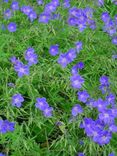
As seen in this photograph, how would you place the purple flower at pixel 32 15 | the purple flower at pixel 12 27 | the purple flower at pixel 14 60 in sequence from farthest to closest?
the purple flower at pixel 32 15 → the purple flower at pixel 12 27 → the purple flower at pixel 14 60

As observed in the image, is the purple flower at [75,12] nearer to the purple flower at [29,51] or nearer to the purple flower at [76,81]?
the purple flower at [29,51]

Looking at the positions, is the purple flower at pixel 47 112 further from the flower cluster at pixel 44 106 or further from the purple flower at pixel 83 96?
the purple flower at pixel 83 96

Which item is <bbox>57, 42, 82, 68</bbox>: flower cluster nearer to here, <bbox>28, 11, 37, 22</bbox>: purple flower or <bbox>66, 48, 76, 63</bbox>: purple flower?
<bbox>66, 48, 76, 63</bbox>: purple flower

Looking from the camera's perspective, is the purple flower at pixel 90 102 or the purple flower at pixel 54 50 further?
the purple flower at pixel 54 50

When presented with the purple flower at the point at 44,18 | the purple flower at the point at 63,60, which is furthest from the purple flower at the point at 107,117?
the purple flower at the point at 44,18

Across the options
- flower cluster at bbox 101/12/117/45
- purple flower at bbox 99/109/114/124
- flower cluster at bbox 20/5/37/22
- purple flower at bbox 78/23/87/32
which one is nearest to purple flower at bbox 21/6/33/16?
flower cluster at bbox 20/5/37/22

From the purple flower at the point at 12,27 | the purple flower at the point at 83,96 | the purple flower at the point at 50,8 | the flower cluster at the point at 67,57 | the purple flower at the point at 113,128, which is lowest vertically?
the purple flower at the point at 113,128

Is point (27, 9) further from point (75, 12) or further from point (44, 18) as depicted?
point (75, 12)

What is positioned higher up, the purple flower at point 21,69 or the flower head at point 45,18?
the flower head at point 45,18

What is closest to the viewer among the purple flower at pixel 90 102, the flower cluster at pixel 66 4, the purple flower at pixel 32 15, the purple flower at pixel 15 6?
the purple flower at pixel 90 102
